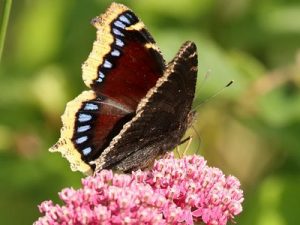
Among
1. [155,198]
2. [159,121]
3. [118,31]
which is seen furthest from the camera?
[159,121]

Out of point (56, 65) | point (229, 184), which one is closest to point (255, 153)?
point (56, 65)

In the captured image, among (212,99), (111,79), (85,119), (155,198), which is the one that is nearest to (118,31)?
(111,79)

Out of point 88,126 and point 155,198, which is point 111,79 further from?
point 155,198

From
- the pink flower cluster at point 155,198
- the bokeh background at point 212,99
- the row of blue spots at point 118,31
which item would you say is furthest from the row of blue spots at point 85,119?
the bokeh background at point 212,99

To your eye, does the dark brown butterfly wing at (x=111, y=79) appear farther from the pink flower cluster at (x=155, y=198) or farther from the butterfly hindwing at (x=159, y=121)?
the pink flower cluster at (x=155, y=198)

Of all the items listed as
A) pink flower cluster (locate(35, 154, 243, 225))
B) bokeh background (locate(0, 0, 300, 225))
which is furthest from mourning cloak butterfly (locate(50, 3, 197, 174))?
bokeh background (locate(0, 0, 300, 225))

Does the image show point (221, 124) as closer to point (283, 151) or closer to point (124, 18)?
point (283, 151)

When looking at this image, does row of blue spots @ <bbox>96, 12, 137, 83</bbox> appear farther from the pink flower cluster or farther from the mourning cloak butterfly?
the pink flower cluster
